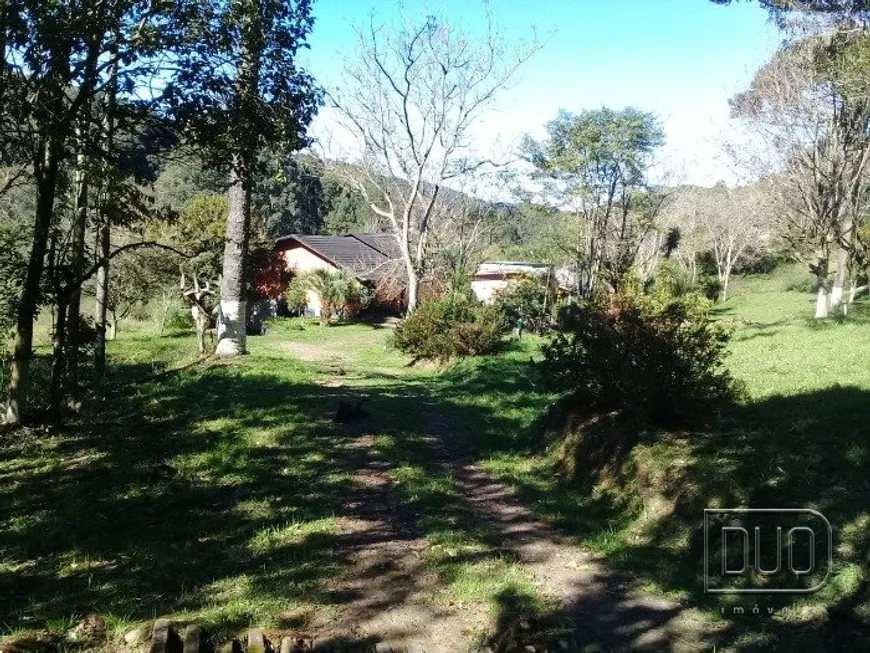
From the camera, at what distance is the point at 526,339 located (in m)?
19.2

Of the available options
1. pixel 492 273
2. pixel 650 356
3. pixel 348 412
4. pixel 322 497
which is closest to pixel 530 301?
pixel 492 273

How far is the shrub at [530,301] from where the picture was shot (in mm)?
21750

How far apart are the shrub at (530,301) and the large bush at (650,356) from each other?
44.0ft

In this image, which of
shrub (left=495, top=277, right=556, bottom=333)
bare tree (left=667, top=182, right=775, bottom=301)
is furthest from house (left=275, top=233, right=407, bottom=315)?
bare tree (left=667, top=182, right=775, bottom=301)

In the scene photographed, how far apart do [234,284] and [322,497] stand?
8.99 metres

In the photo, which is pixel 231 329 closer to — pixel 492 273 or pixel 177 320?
pixel 177 320

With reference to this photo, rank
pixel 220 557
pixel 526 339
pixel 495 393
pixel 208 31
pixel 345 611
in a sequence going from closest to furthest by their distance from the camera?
pixel 345 611, pixel 220 557, pixel 208 31, pixel 495 393, pixel 526 339

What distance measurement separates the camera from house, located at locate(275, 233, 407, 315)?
103 ft

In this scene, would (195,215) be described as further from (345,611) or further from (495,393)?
(345,611)

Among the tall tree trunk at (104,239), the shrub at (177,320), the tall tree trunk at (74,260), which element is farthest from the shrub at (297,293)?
the tall tree trunk at (74,260)

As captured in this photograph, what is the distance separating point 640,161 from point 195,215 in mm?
16746

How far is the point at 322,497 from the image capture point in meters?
5.95

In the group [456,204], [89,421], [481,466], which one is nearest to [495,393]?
[481,466]

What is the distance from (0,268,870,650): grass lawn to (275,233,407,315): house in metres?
21.0
